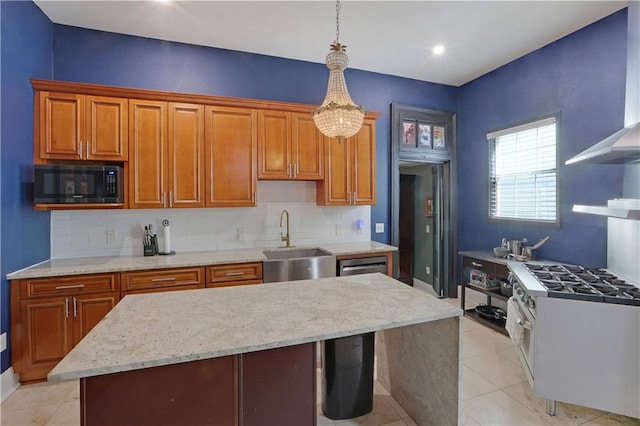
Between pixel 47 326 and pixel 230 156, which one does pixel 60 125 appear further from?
pixel 47 326

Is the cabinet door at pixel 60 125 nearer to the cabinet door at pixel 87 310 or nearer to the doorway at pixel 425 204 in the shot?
the cabinet door at pixel 87 310

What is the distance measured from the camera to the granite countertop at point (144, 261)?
248cm

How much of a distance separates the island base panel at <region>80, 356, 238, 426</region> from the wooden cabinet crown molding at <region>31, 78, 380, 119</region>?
2.59 metres

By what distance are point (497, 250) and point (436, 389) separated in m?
2.37

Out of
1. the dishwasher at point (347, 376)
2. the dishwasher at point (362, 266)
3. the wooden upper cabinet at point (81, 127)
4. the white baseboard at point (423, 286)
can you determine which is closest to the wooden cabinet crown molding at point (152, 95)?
the wooden upper cabinet at point (81, 127)

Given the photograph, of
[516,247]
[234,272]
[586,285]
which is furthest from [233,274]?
[516,247]

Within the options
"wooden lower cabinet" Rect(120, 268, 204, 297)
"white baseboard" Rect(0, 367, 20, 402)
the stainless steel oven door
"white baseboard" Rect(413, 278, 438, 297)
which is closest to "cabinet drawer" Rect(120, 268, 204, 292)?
"wooden lower cabinet" Rect(120, 268, 204, 297)

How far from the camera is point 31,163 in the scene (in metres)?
2.67

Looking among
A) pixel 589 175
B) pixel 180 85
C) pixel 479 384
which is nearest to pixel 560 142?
pixel 589 175

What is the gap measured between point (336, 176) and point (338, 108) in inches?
61.7

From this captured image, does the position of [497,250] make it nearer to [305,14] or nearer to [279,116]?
[279,116]

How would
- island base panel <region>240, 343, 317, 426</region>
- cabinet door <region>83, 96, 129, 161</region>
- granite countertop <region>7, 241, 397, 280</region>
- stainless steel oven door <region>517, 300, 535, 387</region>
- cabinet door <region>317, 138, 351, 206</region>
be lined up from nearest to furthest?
island base panel <region>240, 343, 317, 426</region> → stainless steel oven door <region>517, 300, 535, 387</region> → granite countertop <region>7, 241, 397, 280</region> → cabinet door <region>83, 96, 129, 161</region> → cabinet door <region>317, 138, 351, 206</region>

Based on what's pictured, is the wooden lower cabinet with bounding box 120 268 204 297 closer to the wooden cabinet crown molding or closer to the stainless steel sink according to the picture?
the stainless steel sink

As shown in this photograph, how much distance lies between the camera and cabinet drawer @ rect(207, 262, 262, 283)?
288cm
